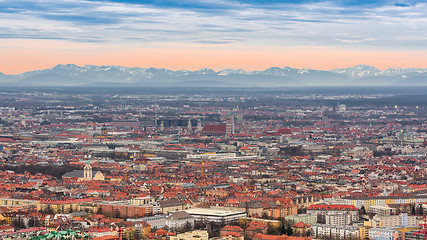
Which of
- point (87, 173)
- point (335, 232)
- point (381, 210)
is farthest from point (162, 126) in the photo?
point (335, 232)

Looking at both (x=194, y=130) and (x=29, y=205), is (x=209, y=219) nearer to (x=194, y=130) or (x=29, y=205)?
(x=29, y=205)

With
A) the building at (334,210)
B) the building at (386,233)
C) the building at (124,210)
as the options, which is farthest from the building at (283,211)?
the building at (386,233)

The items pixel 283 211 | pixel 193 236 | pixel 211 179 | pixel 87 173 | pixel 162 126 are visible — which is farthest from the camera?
pixel 162 126

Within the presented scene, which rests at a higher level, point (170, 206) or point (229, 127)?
point (170, 206)

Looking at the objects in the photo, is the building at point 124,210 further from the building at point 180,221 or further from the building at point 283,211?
the building at point 283,211

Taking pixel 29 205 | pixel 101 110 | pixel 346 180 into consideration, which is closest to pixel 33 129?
pixel 101 110

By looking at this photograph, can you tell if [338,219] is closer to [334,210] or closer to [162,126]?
[334,210]

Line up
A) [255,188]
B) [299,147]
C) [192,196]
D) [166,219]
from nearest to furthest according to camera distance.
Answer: [166,219]
[192,196]
[255,188]
[299,147]

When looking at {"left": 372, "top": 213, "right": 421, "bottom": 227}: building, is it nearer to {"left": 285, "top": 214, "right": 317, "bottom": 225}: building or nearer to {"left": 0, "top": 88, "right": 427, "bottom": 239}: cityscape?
{"left": 0, "top": 88, "right": 427, "bottom": 239}: cityscape

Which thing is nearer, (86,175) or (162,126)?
(86,175)

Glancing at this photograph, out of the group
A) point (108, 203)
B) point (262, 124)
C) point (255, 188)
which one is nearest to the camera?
point (108, 203)

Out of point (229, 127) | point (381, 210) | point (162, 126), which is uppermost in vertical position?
point (381, 210)
